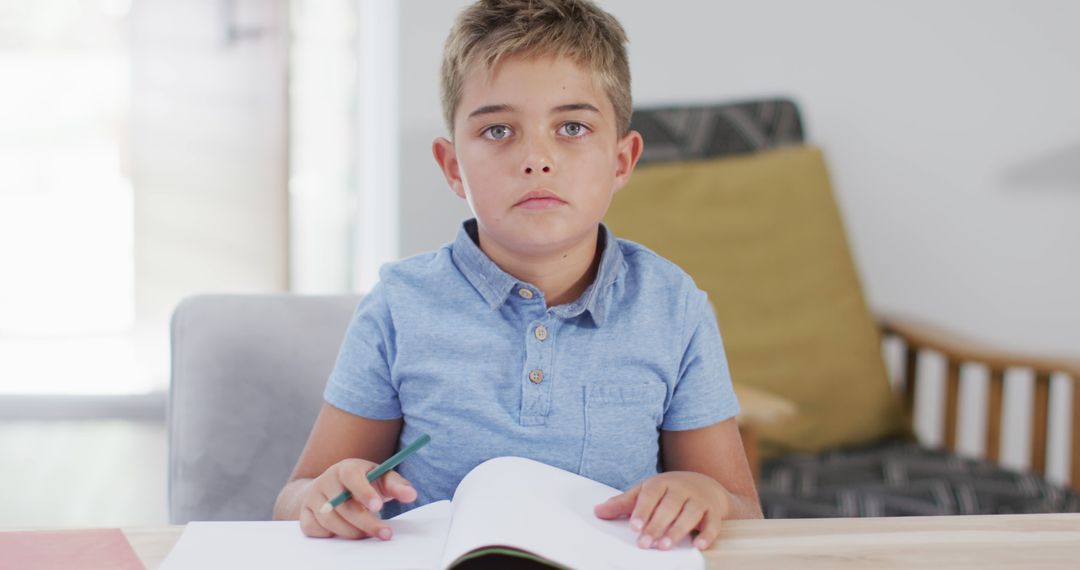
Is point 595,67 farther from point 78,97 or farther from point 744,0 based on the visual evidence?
point 78,97

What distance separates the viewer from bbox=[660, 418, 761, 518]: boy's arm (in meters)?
0.86

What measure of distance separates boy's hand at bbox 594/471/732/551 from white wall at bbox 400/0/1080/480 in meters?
1.61

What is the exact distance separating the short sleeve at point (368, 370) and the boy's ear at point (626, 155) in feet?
0.76

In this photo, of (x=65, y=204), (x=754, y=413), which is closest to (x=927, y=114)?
(x=754, y=413)

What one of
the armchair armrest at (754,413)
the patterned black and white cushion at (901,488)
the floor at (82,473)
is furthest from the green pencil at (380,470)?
the floor at (82,473)

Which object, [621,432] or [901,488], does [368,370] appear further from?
[901,488]

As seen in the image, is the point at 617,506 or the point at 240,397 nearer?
the point at 617,506

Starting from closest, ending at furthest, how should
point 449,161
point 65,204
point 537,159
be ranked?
point 537,159 < point 449,161 < point 65,204

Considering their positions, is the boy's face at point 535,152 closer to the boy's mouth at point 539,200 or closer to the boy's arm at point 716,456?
the boy's mouth at point 539,200

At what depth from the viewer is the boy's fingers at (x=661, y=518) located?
59 cm

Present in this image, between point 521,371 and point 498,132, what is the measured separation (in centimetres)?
19

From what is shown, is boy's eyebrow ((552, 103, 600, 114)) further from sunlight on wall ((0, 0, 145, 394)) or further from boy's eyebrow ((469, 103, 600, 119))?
sunlight on wall ((0, 0, 145, 394))

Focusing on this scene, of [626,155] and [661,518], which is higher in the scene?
[626,155]

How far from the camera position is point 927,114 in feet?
7.22
